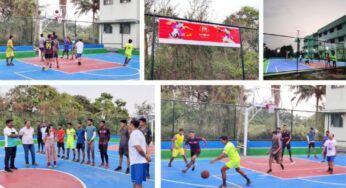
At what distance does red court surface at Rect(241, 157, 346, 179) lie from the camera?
7.57 meters

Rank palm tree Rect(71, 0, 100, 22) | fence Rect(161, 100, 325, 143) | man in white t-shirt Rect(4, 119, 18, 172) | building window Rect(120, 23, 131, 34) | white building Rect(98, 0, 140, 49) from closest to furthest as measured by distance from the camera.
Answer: man in white t-shirt Rect(4, 119, 18, 172) → white building Rect(98, 0, 140, 49) → fence Rect(161, 100, 325, 143) → building window Rect(120, 23, 131, 34) → palm tree Rect(71, 0, 100, 22)

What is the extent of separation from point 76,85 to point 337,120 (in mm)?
6210

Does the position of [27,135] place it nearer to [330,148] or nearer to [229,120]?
[229,120]

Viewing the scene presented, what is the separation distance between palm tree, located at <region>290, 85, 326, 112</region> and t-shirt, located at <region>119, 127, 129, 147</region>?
394 centimetres

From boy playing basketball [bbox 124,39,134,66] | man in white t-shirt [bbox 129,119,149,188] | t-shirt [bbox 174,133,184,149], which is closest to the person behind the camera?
man in white t-shirt [bbox 129,119,149,188]

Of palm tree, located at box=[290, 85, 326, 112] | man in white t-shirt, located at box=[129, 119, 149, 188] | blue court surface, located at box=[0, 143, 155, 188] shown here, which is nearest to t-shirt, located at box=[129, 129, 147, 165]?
man in white t-shirt, located at box=[129, 119, 149, 188]

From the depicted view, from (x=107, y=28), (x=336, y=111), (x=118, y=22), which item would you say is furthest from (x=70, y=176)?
(x=336, y=111)

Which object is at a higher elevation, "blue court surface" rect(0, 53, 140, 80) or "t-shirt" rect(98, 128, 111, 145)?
"blue court surface" rect(0, 53, 140, 80)

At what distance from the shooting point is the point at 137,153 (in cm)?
537

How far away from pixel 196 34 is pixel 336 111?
13.8 feet

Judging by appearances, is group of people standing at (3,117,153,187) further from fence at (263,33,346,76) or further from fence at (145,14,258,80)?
fence at (263,33,346,76)

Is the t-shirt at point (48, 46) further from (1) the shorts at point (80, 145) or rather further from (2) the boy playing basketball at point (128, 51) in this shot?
(1) the shorts at point (80, 145)

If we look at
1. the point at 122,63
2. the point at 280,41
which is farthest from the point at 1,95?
the point at 280,41

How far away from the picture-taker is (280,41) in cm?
754
